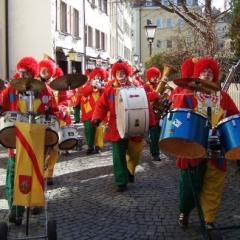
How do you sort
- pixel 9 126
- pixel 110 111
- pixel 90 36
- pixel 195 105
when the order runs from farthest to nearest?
pixel 90 36 < pixel 110 111 < pixel 195 105 < pixel 9 126

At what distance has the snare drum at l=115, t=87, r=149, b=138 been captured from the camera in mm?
5840

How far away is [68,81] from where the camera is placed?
4.77 metres

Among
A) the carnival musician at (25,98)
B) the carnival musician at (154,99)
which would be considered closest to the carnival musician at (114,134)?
the carnival musician at (25,98)

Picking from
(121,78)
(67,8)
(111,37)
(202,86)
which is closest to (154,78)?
(121,78)

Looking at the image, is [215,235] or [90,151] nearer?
[215,235]

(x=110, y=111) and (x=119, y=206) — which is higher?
(x=110, y=111)

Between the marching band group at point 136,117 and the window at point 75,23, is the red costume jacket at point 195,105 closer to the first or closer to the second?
the marching band group at point 136,117

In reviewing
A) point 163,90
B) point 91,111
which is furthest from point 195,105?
point 91,111

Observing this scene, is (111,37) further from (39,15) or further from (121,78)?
(121,78)

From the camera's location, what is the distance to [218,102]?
4.65 metres

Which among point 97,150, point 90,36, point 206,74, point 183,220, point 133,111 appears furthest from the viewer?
point 90,36

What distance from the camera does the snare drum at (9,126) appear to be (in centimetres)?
442

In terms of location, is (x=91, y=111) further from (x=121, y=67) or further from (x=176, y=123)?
(x=176, y=123)

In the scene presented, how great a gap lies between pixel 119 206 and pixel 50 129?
1.61 m
